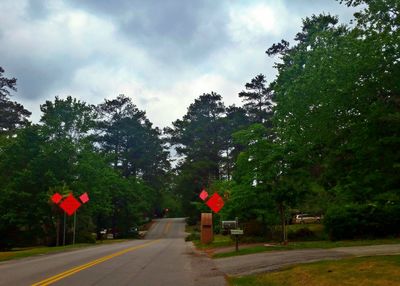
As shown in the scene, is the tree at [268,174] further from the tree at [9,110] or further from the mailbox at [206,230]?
the tree at [9,110]

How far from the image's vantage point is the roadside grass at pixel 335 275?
10.4 metres

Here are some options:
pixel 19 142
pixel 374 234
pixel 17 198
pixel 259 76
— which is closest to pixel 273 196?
pixel 374 234

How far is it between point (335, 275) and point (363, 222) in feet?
47.6

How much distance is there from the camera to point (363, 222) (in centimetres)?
2492

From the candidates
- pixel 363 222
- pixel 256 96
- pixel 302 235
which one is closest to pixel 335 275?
pixel 363 222

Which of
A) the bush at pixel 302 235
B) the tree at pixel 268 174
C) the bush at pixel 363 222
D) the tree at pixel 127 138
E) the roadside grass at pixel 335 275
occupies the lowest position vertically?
the roadside grass at pixel 335 275

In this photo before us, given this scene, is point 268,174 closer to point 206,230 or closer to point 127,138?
point 206,230

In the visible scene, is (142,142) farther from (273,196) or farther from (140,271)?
(140,271)

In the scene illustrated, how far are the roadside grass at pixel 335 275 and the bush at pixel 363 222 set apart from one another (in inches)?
462

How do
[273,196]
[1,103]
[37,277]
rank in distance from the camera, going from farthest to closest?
[1,103] < [273,196] < [37,277]

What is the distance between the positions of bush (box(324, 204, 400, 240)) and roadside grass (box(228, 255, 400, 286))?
1174 centimetres

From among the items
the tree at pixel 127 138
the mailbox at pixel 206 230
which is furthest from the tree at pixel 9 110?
the mailbox at pixel 206 230

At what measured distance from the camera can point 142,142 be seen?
3479 inches

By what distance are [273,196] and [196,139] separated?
60.4 meters
